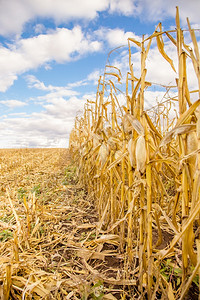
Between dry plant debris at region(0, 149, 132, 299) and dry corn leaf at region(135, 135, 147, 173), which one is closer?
dry corn leaf at region(135, 135, 147, 173)

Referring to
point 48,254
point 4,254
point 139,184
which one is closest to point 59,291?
point 48,254

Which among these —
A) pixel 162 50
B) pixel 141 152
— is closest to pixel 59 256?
pixel 141 152

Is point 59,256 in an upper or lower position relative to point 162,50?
lower

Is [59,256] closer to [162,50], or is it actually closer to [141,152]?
[141,152]

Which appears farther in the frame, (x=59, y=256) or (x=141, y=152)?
(x=59, y=256)

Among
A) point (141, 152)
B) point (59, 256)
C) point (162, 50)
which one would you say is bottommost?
point (59, 256)

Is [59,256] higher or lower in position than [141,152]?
lower

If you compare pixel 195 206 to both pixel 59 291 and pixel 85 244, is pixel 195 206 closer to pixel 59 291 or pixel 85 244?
pixel 59 291

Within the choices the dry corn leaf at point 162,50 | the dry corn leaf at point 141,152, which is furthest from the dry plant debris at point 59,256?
the dry corn leaf at point 162,50

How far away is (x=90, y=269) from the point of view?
53.7 inches

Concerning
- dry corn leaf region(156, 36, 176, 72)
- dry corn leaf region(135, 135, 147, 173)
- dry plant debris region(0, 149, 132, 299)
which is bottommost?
dry plant debris region(0, 149, 132, 299)

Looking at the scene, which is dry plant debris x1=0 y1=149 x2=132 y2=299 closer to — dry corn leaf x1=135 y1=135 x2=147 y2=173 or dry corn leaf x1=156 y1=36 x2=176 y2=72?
dry corn leaf x1=135 y1=135 x2=147 y2=173

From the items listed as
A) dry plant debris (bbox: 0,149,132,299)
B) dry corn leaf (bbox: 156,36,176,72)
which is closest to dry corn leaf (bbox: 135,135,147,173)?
dry corn leaf (bbox: 156,36,176,72)

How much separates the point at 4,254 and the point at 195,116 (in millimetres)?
1605
